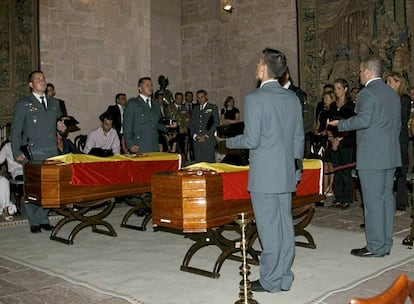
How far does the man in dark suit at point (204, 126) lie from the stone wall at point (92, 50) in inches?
98.0

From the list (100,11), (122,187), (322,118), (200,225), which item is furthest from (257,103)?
(100,11)

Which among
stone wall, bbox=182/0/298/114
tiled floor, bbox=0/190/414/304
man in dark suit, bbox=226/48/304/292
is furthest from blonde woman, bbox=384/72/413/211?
stone wall, bbox=182/0/298/114

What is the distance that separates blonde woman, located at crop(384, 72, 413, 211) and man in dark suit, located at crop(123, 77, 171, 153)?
300cm

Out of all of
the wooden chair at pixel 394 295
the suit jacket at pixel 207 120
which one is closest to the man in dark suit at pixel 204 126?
the suit jacket at pixel 207 120

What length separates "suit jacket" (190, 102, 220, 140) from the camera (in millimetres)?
10250

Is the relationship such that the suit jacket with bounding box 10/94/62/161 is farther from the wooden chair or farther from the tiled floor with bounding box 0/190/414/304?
the wooden chair

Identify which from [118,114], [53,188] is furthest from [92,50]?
[53,188]

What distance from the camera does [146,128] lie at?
7.32 metres

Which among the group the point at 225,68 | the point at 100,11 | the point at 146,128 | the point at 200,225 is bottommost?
the point at 200,225

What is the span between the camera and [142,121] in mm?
7281

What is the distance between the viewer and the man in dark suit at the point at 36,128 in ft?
20.6

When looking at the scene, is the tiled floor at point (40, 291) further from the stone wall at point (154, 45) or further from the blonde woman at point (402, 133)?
the stone wall at point (154, 45)

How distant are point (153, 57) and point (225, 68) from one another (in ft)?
6.30

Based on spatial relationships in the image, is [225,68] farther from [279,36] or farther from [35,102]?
[35,102]
